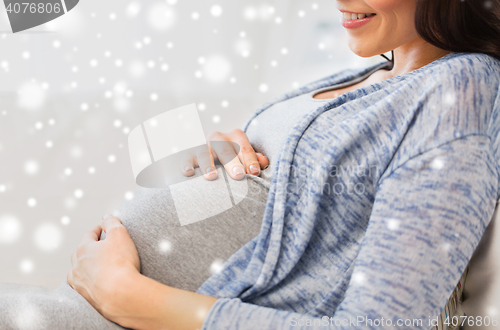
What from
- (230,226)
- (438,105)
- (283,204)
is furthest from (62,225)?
(438,105)

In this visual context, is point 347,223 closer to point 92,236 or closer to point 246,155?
point 246,155

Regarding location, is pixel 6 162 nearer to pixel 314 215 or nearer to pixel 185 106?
pixel 185 106

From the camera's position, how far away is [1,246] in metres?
1.03

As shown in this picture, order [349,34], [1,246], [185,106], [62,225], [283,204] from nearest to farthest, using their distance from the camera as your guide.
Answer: [283,204] → [349,34] → [1,246] → [62,225] → [185,106]

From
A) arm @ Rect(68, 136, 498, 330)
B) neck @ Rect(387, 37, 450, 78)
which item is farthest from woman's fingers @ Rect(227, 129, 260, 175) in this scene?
neck @ Rect(387, 37, 450, 78)

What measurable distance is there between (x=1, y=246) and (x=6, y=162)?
0.28m

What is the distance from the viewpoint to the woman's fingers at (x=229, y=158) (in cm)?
70

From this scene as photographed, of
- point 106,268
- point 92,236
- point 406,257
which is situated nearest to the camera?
point 406,257

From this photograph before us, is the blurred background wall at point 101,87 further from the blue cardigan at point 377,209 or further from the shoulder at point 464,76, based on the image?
the shoulder at point 464,76

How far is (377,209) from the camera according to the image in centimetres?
49

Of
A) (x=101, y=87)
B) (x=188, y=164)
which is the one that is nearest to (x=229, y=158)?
(x=188, y=164)

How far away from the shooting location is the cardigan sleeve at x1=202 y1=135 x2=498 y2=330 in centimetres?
44

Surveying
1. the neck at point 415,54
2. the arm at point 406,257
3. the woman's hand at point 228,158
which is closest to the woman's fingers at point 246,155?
the woman's hand at point 228,158

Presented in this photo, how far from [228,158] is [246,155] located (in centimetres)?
5
